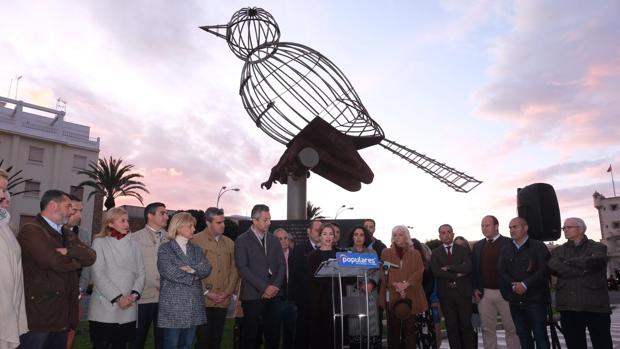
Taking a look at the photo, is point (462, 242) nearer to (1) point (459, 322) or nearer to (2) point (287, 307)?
(1) point (459, 322)

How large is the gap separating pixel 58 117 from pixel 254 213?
50542 millimetres

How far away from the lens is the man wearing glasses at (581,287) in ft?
20.2

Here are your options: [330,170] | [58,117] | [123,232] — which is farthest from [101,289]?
[58,117]

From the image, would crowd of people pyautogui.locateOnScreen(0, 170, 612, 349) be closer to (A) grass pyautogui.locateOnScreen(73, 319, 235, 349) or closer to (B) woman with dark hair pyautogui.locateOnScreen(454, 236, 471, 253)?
(B) woman with dark hair pyautogui.locateOnScreen(454, 236, 471, 253)

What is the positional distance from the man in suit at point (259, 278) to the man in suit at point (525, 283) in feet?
11.0

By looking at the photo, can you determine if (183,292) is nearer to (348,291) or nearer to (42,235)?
(42,235)

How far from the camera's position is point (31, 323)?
4.21 meters

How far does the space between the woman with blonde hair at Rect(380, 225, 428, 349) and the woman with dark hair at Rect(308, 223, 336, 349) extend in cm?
91

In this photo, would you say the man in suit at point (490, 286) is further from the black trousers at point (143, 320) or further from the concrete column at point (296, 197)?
the concrete column at point (296, 197)

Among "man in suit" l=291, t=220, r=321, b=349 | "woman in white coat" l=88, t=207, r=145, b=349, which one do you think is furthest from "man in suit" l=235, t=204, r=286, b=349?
"woman in white coat" l=88, t=207, r=145, b=349

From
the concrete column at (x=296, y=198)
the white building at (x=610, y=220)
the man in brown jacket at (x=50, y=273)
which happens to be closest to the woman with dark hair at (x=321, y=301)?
the man in brown jacket at (x=50, y=273)

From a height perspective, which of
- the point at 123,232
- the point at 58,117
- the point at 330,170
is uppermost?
the point at 58,117

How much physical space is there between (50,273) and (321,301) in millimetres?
3589

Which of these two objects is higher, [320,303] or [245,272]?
[245,272]
